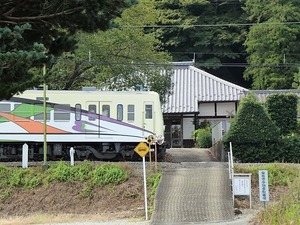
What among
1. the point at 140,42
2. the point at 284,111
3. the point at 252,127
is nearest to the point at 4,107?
the point at 140,42

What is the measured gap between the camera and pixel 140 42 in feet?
87.5

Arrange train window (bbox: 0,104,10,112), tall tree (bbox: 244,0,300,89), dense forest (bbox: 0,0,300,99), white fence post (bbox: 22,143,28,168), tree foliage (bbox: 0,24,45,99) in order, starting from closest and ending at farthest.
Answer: tree foliage (bbox: 0,24,45,99) → dense forest (bbox: 0,0,300,99) → white fence post (bbox: 22,143,28,168) → train window (bbox: 0,104,10,112) → tall tree (bbox: 244,0,300,89)

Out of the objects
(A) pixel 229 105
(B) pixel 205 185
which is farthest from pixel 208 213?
(A) pixel 229 105

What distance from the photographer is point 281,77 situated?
44.4 meters

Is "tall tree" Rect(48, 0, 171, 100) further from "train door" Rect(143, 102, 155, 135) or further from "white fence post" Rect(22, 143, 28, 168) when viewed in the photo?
"white fence post" Rect(22, 143, 28, 168)

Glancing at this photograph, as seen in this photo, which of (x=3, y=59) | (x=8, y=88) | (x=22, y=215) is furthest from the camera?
(x=22, y=215)

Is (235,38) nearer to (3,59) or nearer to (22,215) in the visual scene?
(22,215)

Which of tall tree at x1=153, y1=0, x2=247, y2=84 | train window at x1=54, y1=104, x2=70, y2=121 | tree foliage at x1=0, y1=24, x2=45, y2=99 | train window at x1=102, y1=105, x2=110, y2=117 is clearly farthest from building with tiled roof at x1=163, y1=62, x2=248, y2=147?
tree foliage at x1=0, y1=24, x2=45, y2=99

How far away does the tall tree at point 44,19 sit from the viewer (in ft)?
25.2

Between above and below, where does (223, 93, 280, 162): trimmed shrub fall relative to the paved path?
above

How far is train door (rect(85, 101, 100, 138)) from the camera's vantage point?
2181 cm

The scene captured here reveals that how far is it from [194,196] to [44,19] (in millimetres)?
9453

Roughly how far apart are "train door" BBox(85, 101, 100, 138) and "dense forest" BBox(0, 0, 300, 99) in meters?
2.26

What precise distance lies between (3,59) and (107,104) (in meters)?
15.2
